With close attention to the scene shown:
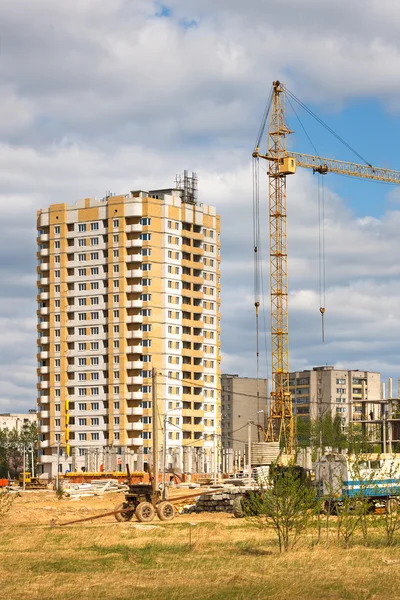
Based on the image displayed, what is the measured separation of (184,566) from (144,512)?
21.2 metres

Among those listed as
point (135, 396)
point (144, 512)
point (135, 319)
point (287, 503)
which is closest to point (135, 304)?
point (135, 319)

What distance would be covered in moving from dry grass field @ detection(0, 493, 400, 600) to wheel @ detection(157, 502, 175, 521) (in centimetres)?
353

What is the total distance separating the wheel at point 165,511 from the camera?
55406 mm

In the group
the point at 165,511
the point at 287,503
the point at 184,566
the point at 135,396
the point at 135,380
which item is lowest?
the point at 165,511

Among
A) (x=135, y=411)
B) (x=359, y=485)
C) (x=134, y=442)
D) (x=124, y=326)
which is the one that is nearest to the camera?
(x=359, y=485)

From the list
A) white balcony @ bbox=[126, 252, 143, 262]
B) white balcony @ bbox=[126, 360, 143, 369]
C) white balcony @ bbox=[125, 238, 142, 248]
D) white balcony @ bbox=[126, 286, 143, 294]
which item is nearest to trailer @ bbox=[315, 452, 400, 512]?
white balcony @ bbox=[126, 360, 143, 369]

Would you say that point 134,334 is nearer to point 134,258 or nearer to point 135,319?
point 135,319

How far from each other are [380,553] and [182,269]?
423 feet

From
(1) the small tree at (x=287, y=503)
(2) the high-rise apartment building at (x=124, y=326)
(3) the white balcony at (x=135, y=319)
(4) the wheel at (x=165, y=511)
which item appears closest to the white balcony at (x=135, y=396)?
(2) the high-rise apartment building at (x=124, y=326)

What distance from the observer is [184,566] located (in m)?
34.0

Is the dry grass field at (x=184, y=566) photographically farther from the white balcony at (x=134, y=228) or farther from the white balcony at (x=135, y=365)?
the white balcony at (x=134, y=228)

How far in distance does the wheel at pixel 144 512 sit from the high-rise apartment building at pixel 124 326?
316 ft

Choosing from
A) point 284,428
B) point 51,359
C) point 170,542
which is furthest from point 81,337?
point 170,542

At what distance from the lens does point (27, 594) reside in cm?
2805
